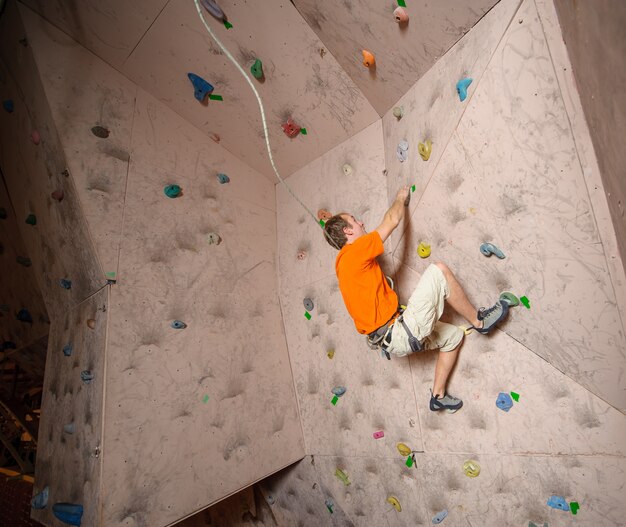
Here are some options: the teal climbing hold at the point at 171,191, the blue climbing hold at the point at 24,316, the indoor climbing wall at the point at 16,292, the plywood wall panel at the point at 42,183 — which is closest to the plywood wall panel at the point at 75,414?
the plywood wall panel at the point at 42,183

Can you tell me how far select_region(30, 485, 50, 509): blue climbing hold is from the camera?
238 centimetres

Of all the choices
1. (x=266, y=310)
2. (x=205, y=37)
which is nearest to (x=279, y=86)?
(x=205, y=37)

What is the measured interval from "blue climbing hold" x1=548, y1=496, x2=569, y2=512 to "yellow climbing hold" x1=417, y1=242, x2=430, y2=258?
1.22m

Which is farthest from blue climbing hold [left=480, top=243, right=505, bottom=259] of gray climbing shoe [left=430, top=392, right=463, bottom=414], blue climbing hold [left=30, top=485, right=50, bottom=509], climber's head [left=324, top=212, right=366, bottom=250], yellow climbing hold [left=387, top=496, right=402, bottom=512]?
blue climbing hold [left=30, top=485, right=50, bottom=509]

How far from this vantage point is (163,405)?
7.30 feet

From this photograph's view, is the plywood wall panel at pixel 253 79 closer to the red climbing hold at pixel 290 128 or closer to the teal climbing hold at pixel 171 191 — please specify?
the red climbing hold at pixel 290 128

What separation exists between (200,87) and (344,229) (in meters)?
1.38

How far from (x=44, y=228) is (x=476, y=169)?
262 centimetres

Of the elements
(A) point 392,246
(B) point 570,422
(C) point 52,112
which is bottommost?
(B) point 570,422

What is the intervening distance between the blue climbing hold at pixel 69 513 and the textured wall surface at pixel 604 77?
8.70 ft

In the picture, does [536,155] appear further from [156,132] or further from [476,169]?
[156,132]

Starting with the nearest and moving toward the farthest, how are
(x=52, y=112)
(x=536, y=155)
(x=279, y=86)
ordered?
(x=536, y=155), (x=52, y=112), (x=279, y=86)

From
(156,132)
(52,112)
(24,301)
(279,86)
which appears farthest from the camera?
(24,301)

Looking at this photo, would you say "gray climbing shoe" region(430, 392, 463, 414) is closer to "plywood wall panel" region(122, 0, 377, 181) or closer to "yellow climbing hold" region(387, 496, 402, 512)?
"yellow climbing hold" region(387, 496, 402, 512)
